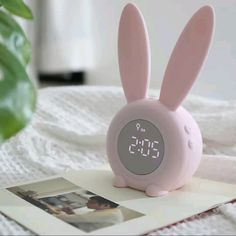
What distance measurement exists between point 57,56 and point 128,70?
1.09 m

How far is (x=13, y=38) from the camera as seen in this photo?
57 cm

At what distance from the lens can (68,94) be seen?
1.11 m

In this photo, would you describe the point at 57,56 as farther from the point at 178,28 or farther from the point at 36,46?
the point at 178,28

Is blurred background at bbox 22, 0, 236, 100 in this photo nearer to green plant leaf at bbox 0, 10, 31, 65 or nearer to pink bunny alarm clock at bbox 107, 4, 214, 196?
pink bunny alarm clock at bbox 107, 4, 214, 196

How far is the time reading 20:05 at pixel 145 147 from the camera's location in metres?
0.68

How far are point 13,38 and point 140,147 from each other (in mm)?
222

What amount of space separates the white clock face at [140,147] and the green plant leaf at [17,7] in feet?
0.63

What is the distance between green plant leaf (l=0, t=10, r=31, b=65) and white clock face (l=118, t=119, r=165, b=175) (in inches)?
7.2

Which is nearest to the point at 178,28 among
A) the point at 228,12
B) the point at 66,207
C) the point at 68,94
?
the point at 228,12

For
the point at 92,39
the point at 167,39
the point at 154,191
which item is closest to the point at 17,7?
the point at 154,191

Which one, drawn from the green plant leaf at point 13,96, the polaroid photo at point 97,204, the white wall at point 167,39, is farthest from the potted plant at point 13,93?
the white wall at point 167,39

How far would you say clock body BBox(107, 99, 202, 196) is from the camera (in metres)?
0.67

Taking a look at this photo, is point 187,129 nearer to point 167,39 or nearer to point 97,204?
point 97,204

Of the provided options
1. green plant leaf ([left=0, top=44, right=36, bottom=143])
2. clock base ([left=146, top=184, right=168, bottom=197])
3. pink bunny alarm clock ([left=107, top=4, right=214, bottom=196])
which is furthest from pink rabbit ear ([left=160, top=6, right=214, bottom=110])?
green plant leaf ([left=0, top=44, right=36, bottom=143])
